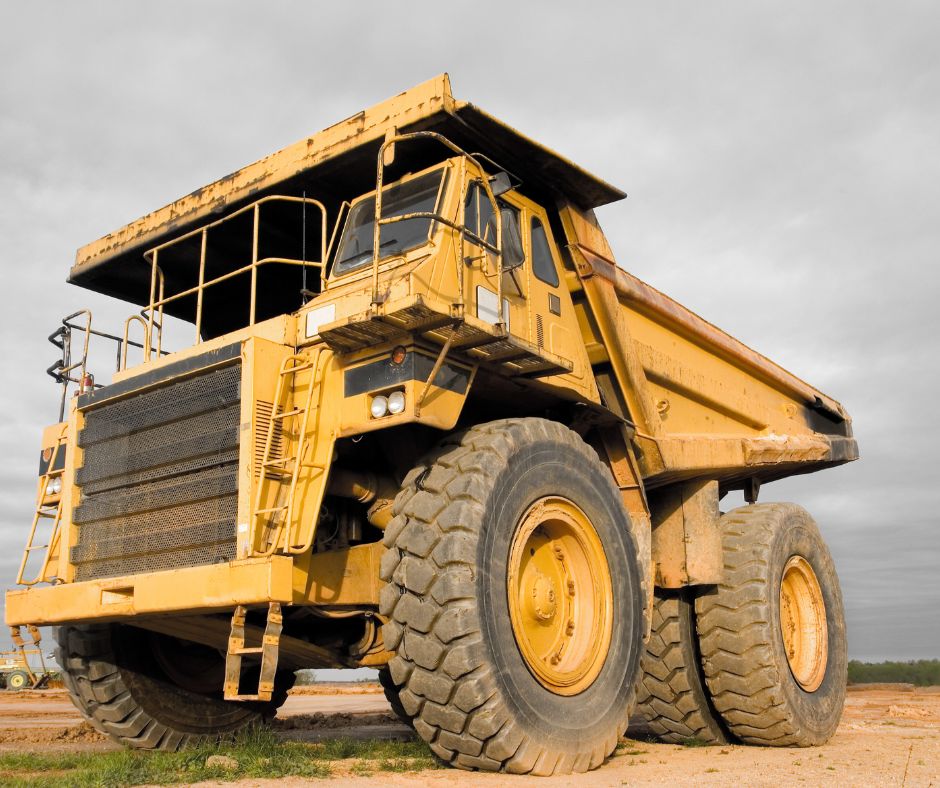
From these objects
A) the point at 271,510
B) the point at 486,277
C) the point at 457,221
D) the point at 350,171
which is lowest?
the point at 271,510

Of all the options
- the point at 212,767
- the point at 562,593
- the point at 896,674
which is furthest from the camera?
the point at 896,674

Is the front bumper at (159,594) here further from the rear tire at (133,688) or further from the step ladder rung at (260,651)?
the rear tire at (133,688)

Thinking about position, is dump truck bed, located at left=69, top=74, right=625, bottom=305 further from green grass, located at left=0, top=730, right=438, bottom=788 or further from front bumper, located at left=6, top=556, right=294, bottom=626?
green grass, located at left=0, top=730, right=438, bottom=788

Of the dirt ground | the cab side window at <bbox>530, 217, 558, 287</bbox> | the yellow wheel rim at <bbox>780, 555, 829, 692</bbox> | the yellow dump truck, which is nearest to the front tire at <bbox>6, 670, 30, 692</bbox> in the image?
the dirt ground

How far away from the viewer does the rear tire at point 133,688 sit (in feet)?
21.9

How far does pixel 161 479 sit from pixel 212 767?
5.68 ft

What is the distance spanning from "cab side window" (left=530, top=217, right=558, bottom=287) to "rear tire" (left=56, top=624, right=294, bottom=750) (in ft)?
12.1

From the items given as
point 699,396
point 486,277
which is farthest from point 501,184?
point 699,396

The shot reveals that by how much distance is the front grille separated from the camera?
5.60 meters

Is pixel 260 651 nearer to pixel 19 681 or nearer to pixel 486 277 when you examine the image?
pixel 486 277

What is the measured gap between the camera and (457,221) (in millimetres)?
6043

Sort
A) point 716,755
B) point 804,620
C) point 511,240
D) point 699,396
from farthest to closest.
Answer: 1. point 804,620
2. point 699,396
3. point 716,755
4. point 511,240

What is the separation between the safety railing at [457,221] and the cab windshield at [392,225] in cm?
20

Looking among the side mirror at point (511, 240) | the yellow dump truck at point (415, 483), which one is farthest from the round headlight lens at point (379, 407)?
the side mirror at point (511, 240)
